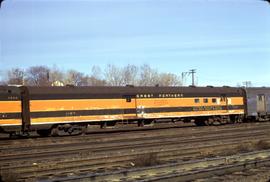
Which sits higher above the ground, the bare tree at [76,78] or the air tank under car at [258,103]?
the bare tree at [76,78]

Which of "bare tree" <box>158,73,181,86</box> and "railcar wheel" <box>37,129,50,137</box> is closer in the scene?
"railcar wheel" <box>37,129,50,137</box>

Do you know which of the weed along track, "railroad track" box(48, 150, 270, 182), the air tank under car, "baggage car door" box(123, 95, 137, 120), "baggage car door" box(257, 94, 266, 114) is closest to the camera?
"railroad track" box(48, 150, 270, 182)

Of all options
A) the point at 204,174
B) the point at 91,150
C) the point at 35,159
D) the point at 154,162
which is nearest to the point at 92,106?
the point at 91,150

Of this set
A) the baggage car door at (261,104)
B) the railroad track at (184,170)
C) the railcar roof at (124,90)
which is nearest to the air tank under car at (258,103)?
the baggage car door at (261,104)

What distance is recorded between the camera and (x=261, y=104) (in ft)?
141

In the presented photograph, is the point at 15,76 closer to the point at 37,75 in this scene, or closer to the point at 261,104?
the point at 37,75

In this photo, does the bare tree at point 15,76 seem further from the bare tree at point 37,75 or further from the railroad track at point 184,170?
the railroad track at point 184,170

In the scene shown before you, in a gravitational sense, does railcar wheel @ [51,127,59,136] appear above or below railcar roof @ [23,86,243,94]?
below

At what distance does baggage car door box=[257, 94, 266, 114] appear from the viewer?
140ft

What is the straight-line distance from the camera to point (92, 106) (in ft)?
101

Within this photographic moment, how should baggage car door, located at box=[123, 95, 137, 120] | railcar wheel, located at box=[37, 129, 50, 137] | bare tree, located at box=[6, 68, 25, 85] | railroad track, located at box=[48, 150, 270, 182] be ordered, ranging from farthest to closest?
bare tree, located at box=[6, 68, 25, 85], baggage car door, located at box=[123, 95, 137, 120], railcar wheel, located at box=[37, 129, 50, 137], railroad track, located at box=[48, 150, 270, 182]

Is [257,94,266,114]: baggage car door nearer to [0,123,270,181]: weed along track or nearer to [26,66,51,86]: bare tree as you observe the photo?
[0,123,270,181]: weed along track

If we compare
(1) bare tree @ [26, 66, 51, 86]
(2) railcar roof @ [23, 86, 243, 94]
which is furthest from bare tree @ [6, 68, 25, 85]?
(2) railcar roof @ [23, 86, 243, 94]

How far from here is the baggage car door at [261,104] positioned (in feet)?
140
